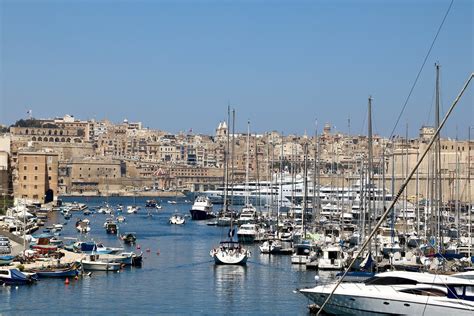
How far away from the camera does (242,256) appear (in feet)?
90.7

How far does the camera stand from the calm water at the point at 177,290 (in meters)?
20.2

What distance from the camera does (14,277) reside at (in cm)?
2255

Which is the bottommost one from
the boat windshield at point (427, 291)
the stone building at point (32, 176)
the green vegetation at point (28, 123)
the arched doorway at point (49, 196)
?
the boat windshield at point (427, 291)

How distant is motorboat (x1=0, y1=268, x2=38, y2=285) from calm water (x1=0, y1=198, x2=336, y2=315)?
0.82 ft

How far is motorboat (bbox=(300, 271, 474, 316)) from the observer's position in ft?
50.9

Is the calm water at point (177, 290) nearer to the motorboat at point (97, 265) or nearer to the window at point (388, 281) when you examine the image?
the motorboat at point (97, 265)

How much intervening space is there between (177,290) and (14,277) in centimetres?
327

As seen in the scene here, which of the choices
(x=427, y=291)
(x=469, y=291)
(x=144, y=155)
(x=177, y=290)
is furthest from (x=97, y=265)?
(x=144, y=155)

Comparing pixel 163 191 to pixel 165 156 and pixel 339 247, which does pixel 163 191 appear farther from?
pixel 339 247

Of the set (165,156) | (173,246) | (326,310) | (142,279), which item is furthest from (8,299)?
(165,156)

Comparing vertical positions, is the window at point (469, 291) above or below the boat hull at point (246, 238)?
below

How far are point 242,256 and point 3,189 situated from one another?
3031cm

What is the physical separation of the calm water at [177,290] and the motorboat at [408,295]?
3.05 meters

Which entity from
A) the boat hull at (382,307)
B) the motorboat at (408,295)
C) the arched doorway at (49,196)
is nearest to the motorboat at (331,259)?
the boat hull at (382,307)
